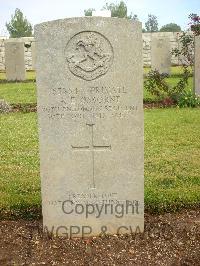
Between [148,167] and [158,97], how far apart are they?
6.50m

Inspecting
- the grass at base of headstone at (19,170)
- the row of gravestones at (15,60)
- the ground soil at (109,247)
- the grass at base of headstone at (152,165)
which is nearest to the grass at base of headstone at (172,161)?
the grass at base of headstone at (152,165)

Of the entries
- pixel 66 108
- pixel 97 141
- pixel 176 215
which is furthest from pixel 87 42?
pixel 176 215

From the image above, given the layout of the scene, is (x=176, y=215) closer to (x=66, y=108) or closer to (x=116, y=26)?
(x=66, y=108)

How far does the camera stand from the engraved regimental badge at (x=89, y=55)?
3693 mm

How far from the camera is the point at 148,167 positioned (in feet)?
19.5

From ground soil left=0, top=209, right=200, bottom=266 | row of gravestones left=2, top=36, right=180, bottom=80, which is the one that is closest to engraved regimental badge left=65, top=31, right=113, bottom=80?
ground soil left=0, top=209, right=200, bottom=266

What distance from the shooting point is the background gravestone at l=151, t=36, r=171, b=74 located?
2036 cm

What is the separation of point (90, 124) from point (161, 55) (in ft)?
56.3

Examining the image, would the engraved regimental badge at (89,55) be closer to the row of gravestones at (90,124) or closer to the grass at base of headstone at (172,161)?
the row of gravestones at (90,124)

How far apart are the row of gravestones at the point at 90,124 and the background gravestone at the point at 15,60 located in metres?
15.6

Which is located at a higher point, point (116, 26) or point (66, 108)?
point (116, 26)

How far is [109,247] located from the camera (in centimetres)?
382

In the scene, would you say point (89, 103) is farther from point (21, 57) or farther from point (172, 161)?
point (21, 57)

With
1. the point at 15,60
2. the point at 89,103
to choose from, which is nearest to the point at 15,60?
the point at 15,60
